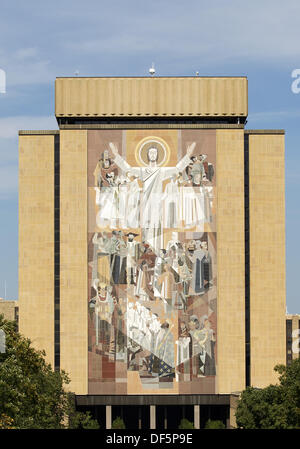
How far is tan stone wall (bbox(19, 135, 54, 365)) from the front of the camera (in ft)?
316

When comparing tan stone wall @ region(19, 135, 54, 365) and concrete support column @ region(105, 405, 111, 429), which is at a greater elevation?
tan stone wall @ region(19, 135, 54, 365)

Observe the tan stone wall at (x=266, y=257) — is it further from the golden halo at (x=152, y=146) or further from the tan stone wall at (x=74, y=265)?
the tan stone wall at (x=74, y=265)

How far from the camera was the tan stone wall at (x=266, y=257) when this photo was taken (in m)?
96.5

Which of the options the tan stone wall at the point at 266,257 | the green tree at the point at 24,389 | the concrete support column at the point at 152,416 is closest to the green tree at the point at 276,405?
the tan stone wall at the point at 266,257

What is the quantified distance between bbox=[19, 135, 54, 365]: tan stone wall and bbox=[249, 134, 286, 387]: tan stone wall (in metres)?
24.7

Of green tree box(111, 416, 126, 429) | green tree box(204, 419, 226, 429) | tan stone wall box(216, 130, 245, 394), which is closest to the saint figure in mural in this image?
tan stone wall box(216, 130, 245, 394)

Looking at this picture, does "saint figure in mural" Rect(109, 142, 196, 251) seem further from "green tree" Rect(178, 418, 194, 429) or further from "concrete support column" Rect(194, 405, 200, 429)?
"green tree" Rect(178, 418, 194, 429)

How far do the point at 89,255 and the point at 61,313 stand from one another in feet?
25.5

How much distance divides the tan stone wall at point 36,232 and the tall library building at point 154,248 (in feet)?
0.57

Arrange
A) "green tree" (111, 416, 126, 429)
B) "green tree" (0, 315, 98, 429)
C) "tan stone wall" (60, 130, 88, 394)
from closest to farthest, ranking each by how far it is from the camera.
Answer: "green tree" (0, 315, 98, 429)
"green tree" (111, 416, 126, 429)
"tan stone wall" (60, 130, 88, 394)

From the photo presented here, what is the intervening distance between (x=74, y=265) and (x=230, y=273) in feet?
61.9

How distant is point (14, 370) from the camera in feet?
178

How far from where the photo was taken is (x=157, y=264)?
9488 centimetres

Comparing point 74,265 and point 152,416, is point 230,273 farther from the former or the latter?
point 152,416
